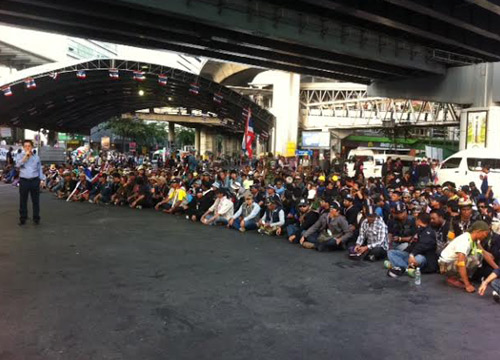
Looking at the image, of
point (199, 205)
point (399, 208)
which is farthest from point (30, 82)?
point (399, 208)

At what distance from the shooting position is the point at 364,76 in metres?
24.7

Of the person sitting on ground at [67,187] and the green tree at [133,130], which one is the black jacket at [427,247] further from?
the green tree at [133,130]

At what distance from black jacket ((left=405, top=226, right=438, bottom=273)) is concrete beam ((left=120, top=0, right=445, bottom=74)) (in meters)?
10.3

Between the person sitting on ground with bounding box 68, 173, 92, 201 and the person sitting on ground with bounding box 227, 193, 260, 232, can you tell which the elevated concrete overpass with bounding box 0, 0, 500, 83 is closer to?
the person sitting on ground with bounding box 68, 173, 92, 201

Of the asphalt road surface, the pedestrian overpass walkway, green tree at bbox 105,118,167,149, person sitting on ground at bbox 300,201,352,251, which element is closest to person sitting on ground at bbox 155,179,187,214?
the asphalt road surface

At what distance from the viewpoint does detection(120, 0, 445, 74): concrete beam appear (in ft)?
45.4

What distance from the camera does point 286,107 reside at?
4403cm

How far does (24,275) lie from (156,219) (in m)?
5.67

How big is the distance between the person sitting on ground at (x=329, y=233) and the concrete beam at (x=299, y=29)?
28.0 feet

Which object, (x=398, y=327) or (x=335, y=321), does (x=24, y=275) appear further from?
(x=398, y=327)

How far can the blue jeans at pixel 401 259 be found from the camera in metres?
6.77

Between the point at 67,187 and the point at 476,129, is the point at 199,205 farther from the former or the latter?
the point at 476,129

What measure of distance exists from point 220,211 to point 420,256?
558 centimetres

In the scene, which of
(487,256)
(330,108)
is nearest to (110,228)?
(487,256)
